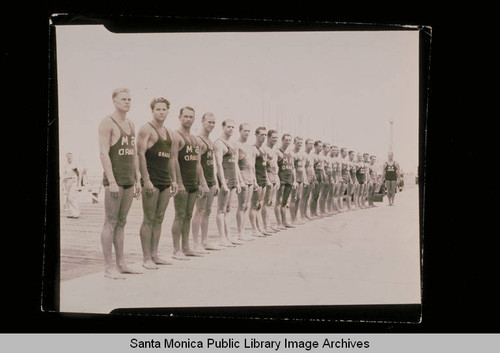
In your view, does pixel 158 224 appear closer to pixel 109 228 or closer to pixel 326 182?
pixel 109 228

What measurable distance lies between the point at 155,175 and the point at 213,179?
424 millimetres

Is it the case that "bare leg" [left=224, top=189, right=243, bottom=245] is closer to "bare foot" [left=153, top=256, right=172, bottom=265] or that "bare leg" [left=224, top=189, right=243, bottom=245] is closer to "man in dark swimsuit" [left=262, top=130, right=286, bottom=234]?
"man in dark swimsuit" [left=262, top=130, right=286, bottom=234]

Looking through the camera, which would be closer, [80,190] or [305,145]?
[80,190]

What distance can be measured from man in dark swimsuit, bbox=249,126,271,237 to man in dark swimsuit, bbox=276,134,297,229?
10 cm

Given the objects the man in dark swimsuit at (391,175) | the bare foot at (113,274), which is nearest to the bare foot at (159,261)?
the bare foot at (113,274)

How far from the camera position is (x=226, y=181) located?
4.08m

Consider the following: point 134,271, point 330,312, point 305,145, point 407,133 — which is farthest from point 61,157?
point 407,133

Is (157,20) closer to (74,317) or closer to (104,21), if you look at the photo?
(104,21)

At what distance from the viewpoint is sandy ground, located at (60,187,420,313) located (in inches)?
151

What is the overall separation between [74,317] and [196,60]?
190cm

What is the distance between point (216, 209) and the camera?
4047 millimetres

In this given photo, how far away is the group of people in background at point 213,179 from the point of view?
12.5 feet

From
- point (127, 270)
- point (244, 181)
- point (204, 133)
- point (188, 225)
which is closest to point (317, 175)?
point (244, 181)

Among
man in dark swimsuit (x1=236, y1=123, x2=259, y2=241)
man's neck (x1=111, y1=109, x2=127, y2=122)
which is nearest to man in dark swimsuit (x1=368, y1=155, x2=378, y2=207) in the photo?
man in dark swimsuit (x1=236, y1=123, x2=259, y2=241)
